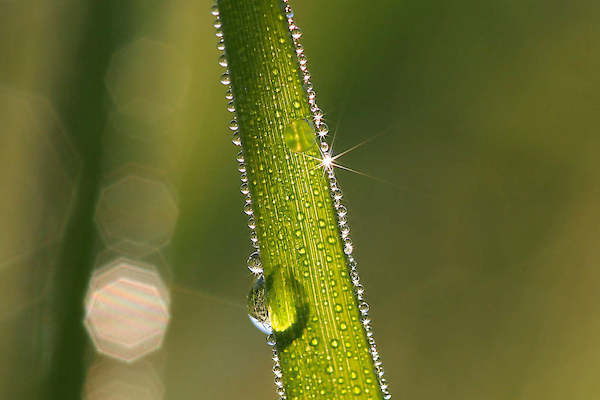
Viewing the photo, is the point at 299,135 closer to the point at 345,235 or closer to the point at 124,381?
the point at 345,235

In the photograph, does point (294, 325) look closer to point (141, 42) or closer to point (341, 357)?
point (341, 357)

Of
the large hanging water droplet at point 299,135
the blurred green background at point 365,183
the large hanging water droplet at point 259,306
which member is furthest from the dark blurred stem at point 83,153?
the large hanging water droplet at point 299,135

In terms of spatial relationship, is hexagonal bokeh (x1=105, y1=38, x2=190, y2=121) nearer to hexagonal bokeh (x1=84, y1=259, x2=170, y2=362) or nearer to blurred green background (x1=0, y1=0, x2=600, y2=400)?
blurred green background (x1=0, y1=0, x2=600, y2=400)

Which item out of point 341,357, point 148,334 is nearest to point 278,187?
point 341,357

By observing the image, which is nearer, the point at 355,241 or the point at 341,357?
the point at 341,357

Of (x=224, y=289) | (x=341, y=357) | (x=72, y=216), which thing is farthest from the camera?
(x=224, y=289)

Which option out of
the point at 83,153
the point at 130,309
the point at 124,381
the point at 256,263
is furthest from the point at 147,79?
the point at 256,263

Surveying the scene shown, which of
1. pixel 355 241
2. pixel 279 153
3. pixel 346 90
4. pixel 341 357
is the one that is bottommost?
pixel 355 241
